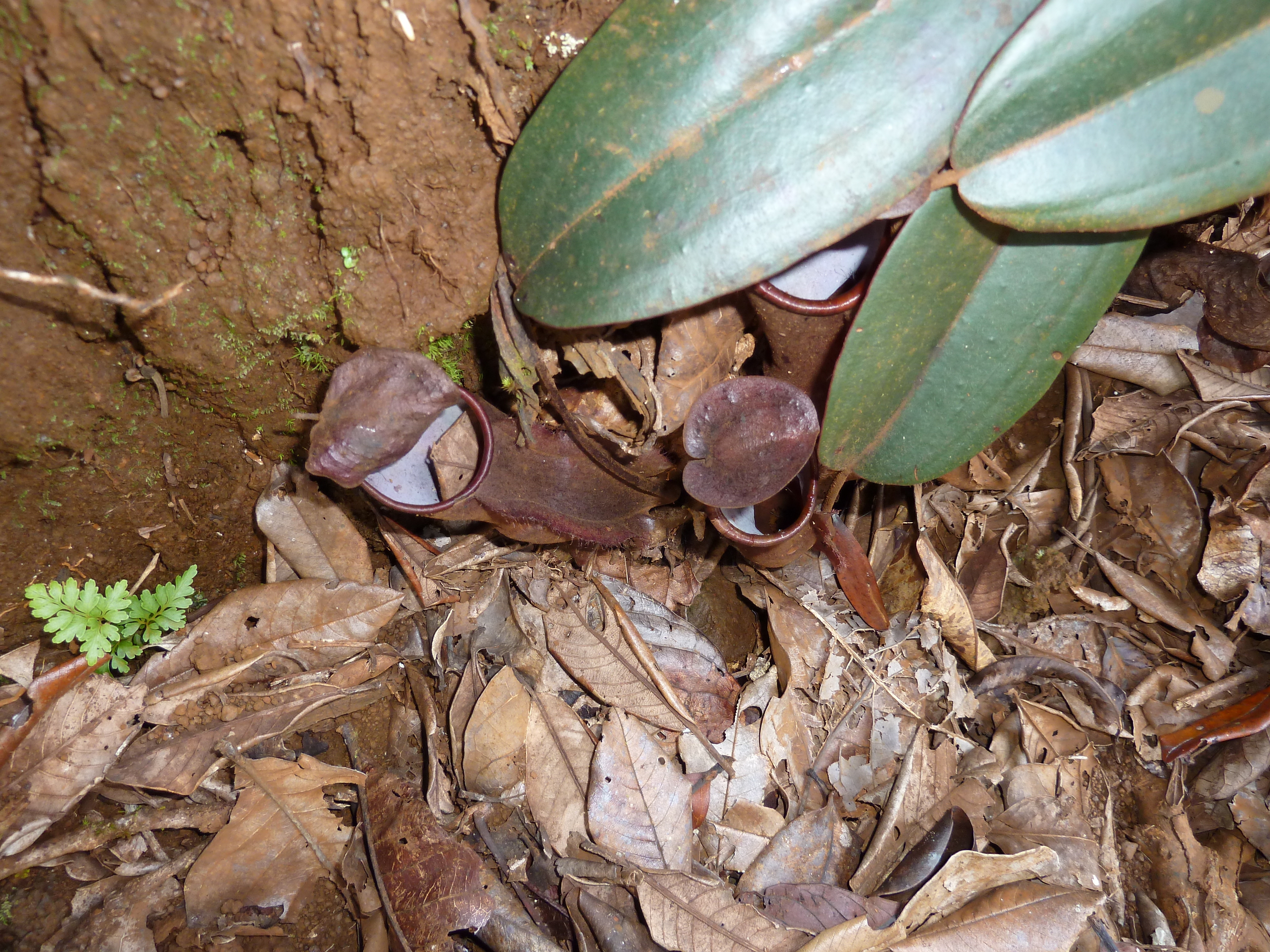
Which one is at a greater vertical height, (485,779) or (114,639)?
(114,639)

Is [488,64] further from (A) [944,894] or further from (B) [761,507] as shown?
(A) [944,894]

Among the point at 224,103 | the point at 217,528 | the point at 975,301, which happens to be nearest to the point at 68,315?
the point at 224,103

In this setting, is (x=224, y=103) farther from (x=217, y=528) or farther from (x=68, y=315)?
(x=217, y=528)

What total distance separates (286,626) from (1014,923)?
2.03 m

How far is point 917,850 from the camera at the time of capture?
1.83 meters

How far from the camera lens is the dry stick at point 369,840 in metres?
1.63

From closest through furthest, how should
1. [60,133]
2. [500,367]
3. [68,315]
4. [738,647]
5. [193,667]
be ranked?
1. [60,133]
2. [68,315]
3. [500,367]
4. [193,667]
5. [738,647]

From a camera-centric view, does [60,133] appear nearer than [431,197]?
Yes

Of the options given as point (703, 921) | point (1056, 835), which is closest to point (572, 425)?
point (703, 921)

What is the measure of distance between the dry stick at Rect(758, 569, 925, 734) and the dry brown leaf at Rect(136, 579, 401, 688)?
1.10m

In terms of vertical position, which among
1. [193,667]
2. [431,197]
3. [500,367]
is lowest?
[193,667]

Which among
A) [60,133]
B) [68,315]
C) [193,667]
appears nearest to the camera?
[60,133]

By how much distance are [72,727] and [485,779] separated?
0.98 metres

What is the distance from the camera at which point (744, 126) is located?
1157mm
